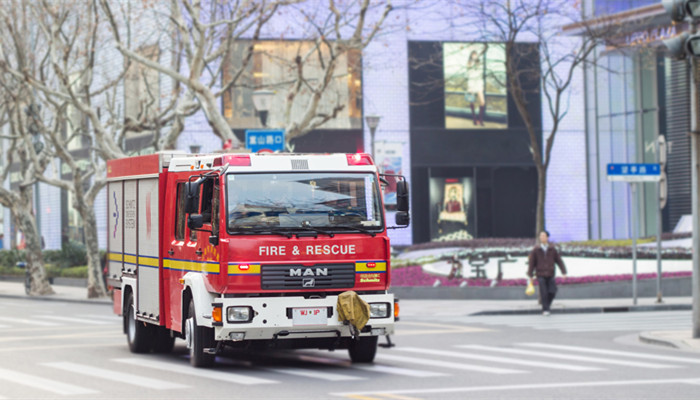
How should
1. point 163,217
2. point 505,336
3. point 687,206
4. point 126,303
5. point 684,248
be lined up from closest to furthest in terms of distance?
point 163,217 → point 126,303 → point 505,336 → point 684,248 → point 687,206

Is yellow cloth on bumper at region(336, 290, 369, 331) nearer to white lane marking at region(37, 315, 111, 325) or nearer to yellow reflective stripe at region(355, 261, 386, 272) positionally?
yellow reflective stripe at region(355, 261, 386, 272)

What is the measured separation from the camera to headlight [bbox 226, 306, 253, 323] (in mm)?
13656

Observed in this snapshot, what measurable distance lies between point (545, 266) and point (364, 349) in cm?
1024

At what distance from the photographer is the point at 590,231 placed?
154 ft

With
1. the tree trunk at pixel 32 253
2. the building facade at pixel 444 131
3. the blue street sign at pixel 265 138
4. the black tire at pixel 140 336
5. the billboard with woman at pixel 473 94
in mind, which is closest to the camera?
the black tire at pixel 140 336

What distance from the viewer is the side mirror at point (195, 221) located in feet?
45.9

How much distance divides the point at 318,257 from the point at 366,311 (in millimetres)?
855

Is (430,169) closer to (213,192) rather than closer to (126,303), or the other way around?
(126,303)

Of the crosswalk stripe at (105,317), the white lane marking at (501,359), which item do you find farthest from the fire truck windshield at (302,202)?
the crosswalk stripe at (105,317)

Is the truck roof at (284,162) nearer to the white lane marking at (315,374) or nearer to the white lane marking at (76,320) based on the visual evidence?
the white lane marking at (315,374)

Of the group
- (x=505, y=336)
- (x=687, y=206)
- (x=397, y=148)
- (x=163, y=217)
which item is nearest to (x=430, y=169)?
(x=397, y=148)

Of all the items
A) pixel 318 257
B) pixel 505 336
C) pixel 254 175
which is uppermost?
pixel 254 175

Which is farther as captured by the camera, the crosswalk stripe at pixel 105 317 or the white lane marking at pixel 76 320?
the crosswalk stripe at pixel 105 317

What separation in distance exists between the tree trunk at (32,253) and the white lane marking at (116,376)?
23.1 metres
